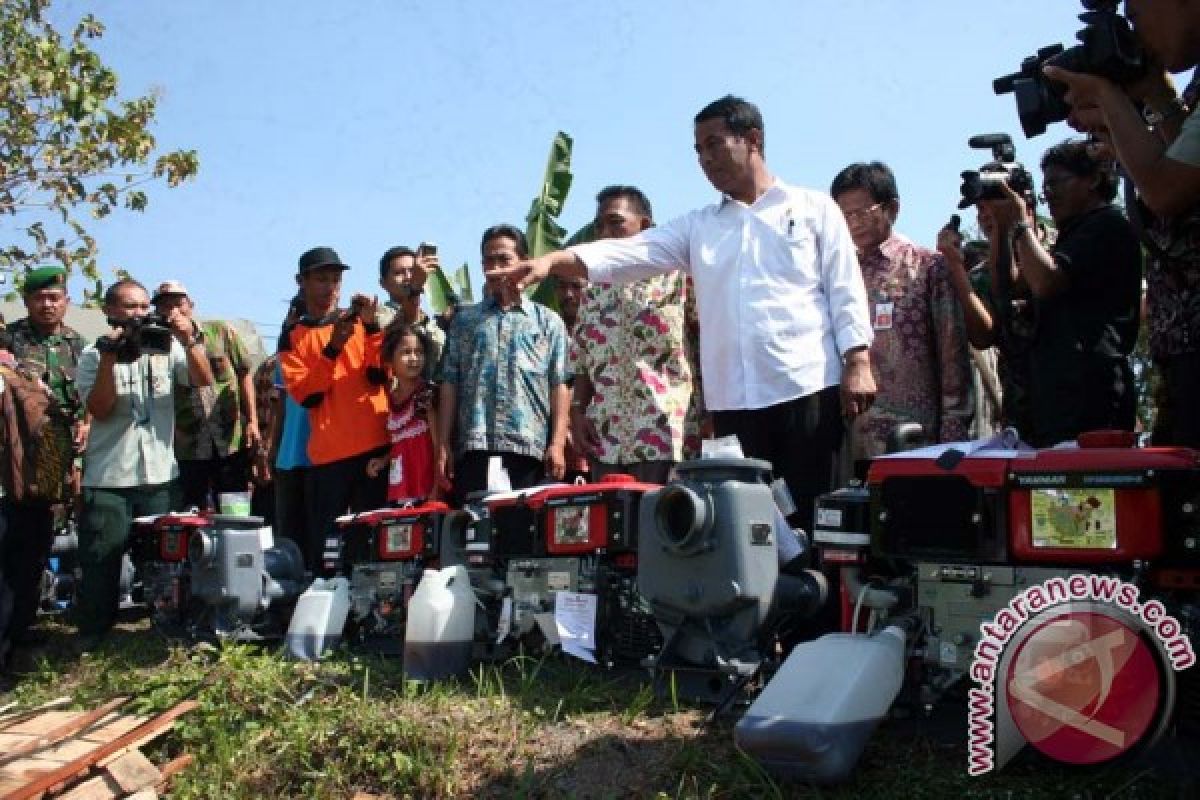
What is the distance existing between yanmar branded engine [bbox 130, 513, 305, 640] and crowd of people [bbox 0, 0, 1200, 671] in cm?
33

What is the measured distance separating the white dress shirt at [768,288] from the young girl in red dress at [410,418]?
1.99 metres

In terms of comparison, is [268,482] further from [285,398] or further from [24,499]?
[24,499]

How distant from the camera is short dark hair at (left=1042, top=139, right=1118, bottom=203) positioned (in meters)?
3.66

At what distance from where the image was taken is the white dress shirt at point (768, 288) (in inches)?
152

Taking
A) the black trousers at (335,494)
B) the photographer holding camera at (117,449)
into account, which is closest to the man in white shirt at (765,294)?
the black trousers at (335,494)

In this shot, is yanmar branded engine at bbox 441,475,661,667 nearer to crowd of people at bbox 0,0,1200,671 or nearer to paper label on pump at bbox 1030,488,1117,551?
crowd of people at bbox 0,0,1200,671

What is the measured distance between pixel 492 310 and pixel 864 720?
3177 millimetres

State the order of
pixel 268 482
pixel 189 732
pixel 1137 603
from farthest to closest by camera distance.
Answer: pixel 268 482
pixel 189 732
pixel 1137 603

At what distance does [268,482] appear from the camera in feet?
23.2

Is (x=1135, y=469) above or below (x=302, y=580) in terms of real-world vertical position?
above

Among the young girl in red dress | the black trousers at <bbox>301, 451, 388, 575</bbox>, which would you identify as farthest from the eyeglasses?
the black trousers at <bbox>301, 451, 388, 575</bbox>

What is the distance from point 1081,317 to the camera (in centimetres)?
349

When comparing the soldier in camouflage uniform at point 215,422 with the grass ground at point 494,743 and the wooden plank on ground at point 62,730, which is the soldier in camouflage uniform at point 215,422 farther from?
the wooden plank on ground at point 62,730

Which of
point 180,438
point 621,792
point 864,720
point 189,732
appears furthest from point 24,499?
point 864,720
